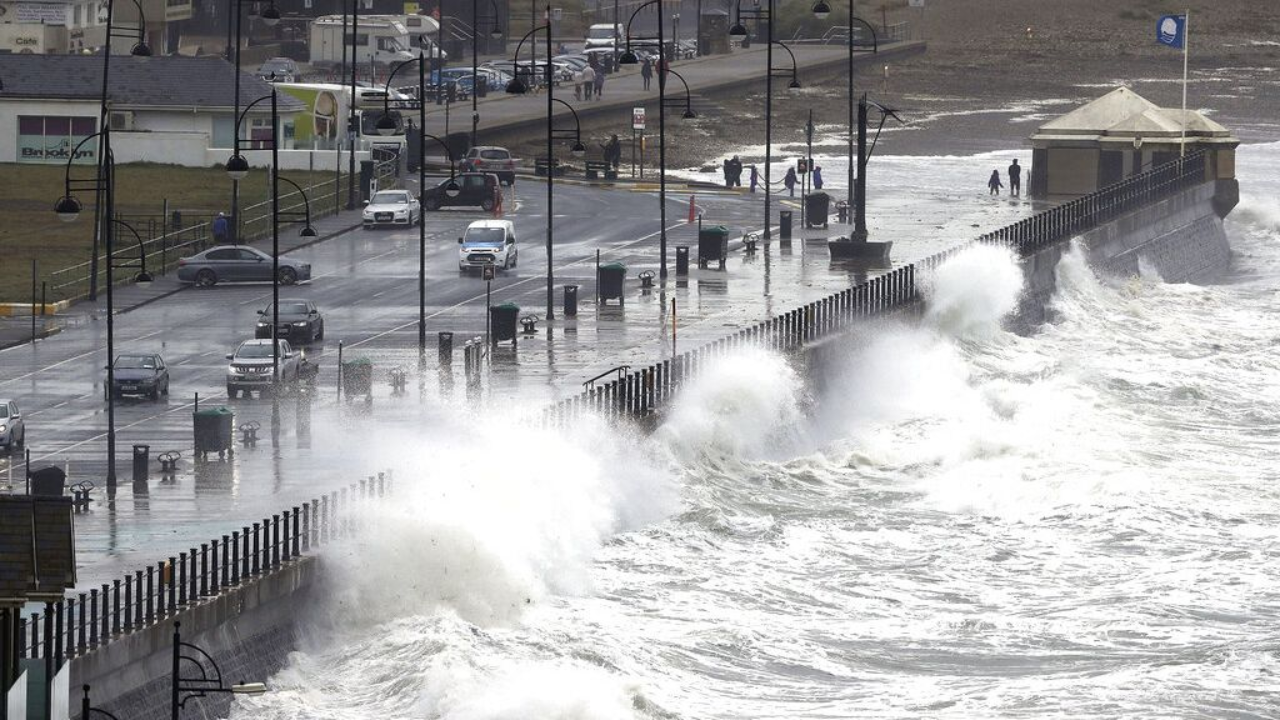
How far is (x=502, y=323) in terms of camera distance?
60562 mm

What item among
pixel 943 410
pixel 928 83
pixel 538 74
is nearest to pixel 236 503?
pixel 943 410

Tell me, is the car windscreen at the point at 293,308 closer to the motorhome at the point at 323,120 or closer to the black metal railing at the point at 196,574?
the black metal railing at the point at 196,574

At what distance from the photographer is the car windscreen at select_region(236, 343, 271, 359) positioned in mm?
55406

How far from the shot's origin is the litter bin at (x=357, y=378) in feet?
176

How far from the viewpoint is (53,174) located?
298ft

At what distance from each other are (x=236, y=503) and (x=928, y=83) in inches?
3908

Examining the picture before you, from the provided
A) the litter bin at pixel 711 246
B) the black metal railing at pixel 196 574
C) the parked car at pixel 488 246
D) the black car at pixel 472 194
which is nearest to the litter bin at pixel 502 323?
the parked car at pixel 488 246

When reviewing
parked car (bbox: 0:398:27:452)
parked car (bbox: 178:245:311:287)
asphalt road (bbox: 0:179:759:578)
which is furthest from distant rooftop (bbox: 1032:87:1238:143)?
parked car (bbox: 0:398:27:452)

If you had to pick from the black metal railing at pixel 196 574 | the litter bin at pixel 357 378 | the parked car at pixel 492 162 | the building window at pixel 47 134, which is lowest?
the black metal railing at pixel 196 574

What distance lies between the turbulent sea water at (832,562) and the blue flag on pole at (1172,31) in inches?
1318

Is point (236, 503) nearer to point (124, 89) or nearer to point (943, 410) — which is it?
point (943, 410)

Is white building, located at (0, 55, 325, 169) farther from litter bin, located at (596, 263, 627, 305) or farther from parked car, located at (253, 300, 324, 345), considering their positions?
parked car, located at (253, 300, 324, 345)

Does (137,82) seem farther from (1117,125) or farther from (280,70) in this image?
(1117,125)

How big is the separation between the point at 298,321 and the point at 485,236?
1362cm
